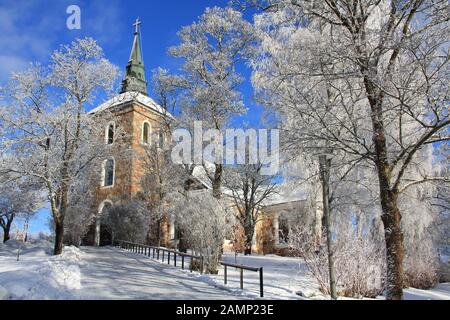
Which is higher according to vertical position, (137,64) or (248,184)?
(137,64)

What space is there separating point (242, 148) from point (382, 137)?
17.1m

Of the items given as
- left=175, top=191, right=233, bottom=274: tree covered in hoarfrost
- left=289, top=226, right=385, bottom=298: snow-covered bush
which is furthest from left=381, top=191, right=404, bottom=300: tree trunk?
left=175, top=191, right=233, bottom=274: tree covered in hoarfrost

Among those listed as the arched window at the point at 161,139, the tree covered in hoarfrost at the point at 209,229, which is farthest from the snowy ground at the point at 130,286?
the arched window at the point at 161,139

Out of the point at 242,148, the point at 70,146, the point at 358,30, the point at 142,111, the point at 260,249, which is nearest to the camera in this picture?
the point at 358,30

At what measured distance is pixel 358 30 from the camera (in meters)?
7.32

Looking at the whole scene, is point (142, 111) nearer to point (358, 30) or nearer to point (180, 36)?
point (180, 36)

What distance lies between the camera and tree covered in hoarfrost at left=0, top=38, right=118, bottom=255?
16.2m

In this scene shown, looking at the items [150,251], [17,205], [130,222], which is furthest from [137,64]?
[150,251]

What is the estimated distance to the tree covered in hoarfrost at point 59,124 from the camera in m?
16.2

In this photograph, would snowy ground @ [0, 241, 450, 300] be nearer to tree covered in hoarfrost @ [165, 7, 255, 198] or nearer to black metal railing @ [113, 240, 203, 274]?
black metal railing @ [113, 240, 203, 274]

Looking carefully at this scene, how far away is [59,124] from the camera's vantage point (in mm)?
16703

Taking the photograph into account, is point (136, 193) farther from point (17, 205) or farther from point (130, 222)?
point (17, 205)
